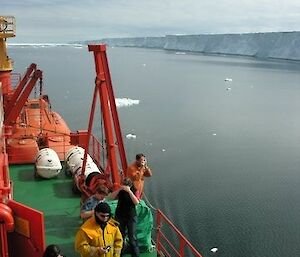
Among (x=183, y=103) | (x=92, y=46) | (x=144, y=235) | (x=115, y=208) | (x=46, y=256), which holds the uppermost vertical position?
(x=92, y=46)

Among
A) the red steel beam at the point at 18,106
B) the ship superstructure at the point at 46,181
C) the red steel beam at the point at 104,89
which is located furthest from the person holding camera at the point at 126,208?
the red steel beam at the point at 18,106

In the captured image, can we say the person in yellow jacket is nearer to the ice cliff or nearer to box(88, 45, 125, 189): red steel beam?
box(88, 45, 125, 189): red steel beam

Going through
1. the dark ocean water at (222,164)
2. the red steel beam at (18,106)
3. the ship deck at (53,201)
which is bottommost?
the dark ocean water at (222,164)

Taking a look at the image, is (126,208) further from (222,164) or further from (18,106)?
(222,164)

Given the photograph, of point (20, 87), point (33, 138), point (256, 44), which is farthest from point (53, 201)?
point (256, 44)

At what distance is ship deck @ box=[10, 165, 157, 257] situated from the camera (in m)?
8.11

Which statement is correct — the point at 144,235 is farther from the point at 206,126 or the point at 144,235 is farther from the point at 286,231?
the point at 206,126

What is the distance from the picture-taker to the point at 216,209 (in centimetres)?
1759

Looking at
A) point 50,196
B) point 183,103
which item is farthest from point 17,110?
point 183,103

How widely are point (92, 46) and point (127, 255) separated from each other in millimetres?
5018

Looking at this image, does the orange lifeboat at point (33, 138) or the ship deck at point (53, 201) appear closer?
the ship deck at point (53, 201)

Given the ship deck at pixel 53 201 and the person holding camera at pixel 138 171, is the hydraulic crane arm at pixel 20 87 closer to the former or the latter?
the ship deck at pixel 53 201

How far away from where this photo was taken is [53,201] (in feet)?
32.7

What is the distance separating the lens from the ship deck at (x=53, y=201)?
8.11 metres
